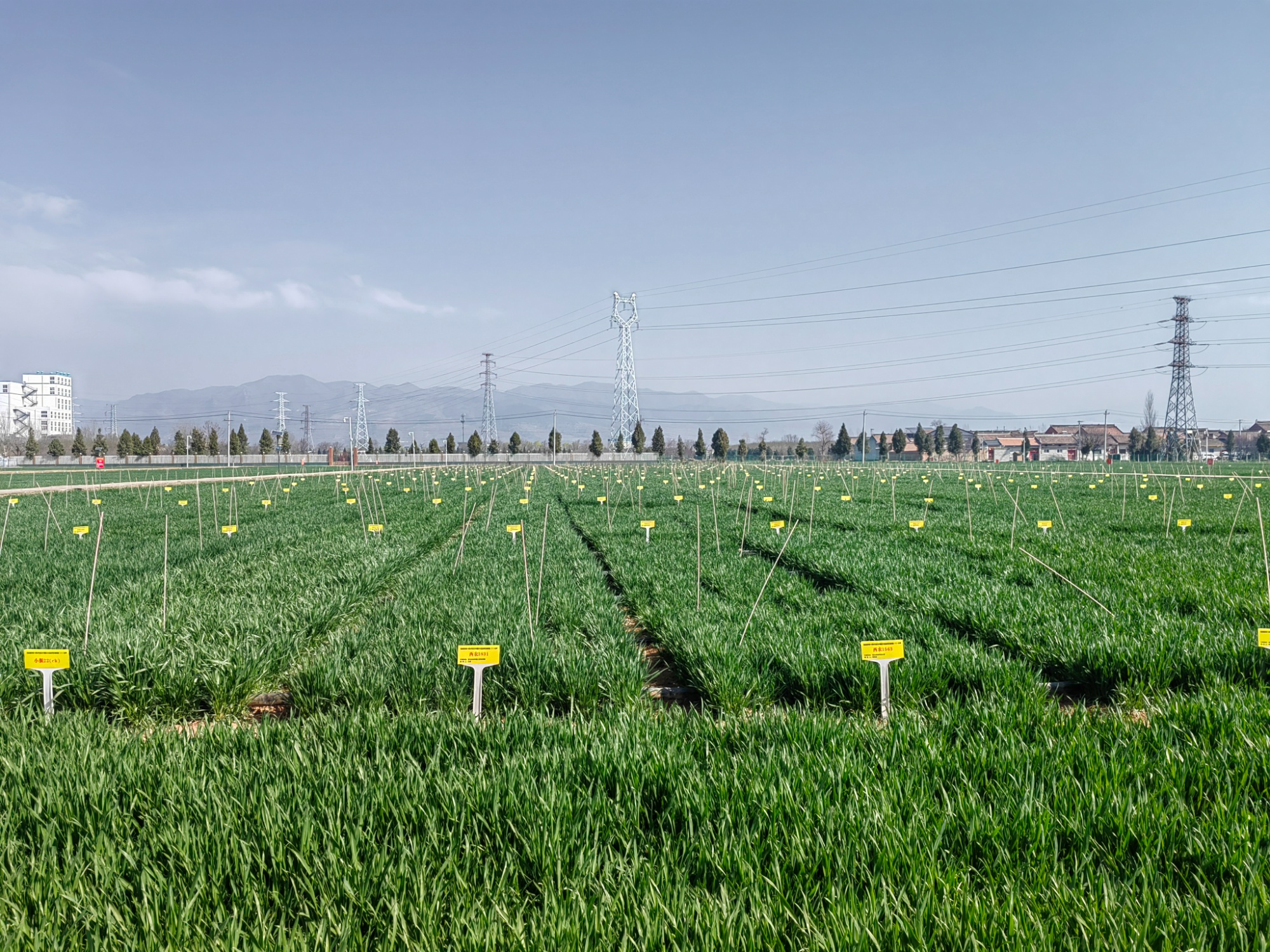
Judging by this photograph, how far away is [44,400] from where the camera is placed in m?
156

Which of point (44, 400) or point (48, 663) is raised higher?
point (44, 400)

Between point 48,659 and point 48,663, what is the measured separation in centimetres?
3

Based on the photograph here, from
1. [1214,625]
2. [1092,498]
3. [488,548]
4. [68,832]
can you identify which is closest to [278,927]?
[68,832]

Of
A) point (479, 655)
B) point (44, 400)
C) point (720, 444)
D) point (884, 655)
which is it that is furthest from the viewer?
point (44, 400)

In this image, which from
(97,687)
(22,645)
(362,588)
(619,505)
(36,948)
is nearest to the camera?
(36,948)

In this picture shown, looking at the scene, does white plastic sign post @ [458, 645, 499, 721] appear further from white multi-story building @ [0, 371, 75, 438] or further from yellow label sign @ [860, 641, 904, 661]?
white multi-story building @ [0, 371, 75, 438]

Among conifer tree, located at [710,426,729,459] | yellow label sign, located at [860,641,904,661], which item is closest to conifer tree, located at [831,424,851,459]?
conifer tree, located at [710,426,729,459]

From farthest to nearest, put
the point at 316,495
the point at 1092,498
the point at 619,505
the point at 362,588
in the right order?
the point at 316,495 → the point at 1092,498 → the point at 619,505 → the point at 362,588

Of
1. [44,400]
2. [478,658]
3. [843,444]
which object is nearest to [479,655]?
[478,658]

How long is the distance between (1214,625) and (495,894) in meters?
5.90

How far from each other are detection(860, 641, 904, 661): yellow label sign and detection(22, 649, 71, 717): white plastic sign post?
15.0 ft

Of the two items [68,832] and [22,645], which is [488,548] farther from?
[68,832]

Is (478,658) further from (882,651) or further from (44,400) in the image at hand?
(44,400)

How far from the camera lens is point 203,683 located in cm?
434
